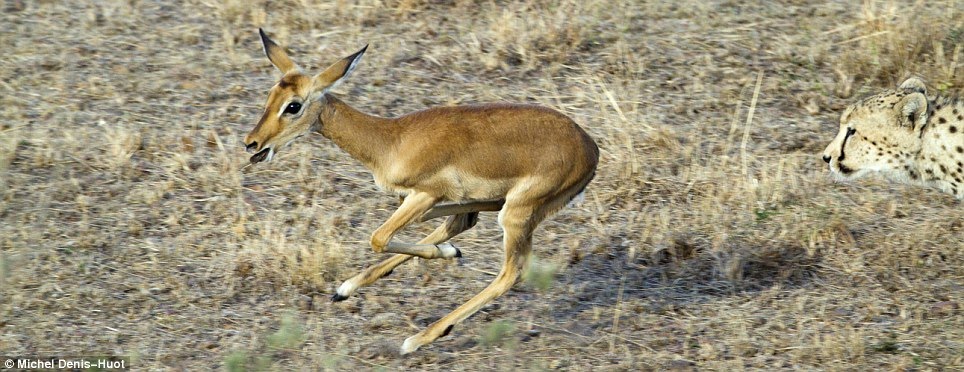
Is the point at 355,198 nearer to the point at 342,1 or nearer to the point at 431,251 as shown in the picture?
the point at 431,251

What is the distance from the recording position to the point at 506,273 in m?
7.37

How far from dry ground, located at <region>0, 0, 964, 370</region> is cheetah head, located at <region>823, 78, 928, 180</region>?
2.16 ft

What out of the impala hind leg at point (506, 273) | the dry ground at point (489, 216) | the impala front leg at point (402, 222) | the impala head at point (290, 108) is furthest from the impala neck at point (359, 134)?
the dry ground at point (489, 216)

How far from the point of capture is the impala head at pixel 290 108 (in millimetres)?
A: 6953

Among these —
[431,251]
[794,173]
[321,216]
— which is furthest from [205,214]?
[794,173]

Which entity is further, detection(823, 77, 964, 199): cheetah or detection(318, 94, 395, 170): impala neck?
detection(823, 77, 964, 199): cheetah

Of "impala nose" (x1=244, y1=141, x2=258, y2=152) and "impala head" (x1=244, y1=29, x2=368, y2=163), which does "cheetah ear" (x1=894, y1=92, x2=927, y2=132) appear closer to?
"impala head" (x1=244, y1=29, x2=368, y2=163)

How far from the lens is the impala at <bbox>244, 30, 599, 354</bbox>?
23.5 feet

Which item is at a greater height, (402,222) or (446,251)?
(402,222)

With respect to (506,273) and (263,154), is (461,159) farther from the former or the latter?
(263,154)

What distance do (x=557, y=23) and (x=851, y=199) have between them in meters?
3.11

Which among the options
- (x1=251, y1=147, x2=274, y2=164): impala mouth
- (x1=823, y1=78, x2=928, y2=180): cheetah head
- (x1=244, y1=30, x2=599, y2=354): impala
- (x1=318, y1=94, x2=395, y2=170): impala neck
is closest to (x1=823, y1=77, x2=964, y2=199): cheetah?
(x1=823, y1=78, x2=928, y2=180): cheetah head

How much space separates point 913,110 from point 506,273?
2612 millimetres

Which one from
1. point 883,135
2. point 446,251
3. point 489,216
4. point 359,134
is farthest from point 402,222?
point 883,135
